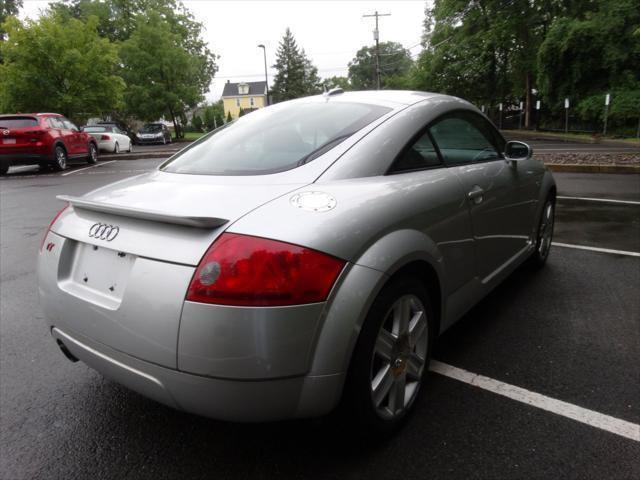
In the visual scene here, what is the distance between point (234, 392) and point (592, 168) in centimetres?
1108

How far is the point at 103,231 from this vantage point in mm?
1969

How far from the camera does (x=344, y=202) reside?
188 cm

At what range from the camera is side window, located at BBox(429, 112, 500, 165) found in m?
2.70

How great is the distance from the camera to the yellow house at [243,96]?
292 ft

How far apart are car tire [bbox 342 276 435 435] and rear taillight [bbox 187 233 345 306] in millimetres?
334

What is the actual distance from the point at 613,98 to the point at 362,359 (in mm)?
26377

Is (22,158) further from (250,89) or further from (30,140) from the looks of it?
(250,89)

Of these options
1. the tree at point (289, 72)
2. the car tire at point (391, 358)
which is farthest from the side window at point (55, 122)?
the tree at point (289, 72)

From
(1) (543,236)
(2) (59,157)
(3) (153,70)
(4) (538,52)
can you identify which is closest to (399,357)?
(1) (543,236)

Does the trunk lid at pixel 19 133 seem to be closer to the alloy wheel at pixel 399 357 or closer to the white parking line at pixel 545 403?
the white parking line at pixel 545 403

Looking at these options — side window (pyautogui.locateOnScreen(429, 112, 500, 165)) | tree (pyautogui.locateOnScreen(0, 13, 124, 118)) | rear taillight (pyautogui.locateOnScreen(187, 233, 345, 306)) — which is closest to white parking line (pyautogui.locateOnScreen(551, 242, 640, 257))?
side window (pyautogui.locateOnScreen(429, 112, 500, 165))

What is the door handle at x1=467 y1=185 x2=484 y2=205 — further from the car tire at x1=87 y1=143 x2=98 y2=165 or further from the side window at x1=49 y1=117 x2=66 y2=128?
the car tire at x1=87 y1=143 x2=98 y2=165

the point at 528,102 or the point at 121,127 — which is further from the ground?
the point at 528,102

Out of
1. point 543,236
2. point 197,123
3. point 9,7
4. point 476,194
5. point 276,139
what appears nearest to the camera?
point 276,139
